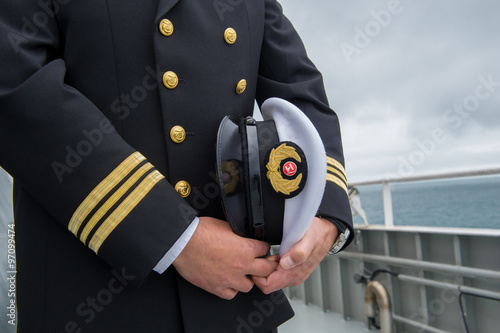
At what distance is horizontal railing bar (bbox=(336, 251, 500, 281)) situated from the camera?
2041mm

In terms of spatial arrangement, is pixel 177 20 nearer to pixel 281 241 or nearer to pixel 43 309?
pixel 281 241

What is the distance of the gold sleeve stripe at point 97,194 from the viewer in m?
0.58

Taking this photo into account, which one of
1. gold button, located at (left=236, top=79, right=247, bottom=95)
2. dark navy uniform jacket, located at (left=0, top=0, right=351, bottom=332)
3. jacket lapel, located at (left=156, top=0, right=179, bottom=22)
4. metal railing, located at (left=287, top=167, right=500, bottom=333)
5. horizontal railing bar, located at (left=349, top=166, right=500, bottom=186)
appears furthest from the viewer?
metal railing, located at (left=287, top=167, right=500, bottom=333)

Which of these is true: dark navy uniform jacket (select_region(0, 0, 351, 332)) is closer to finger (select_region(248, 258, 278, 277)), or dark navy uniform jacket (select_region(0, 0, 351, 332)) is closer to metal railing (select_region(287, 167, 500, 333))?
finger (select_region(248, 258, 278, 277))

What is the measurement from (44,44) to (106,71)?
114mm

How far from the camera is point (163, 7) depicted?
69 cm

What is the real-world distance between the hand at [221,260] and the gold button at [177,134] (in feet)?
0.60

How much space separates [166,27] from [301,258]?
1.73 feet

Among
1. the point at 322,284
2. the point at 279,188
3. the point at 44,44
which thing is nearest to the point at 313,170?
the point at 279,188

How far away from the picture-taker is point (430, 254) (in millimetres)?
2453

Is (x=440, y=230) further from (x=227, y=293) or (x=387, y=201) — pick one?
(x=227, y=293)
